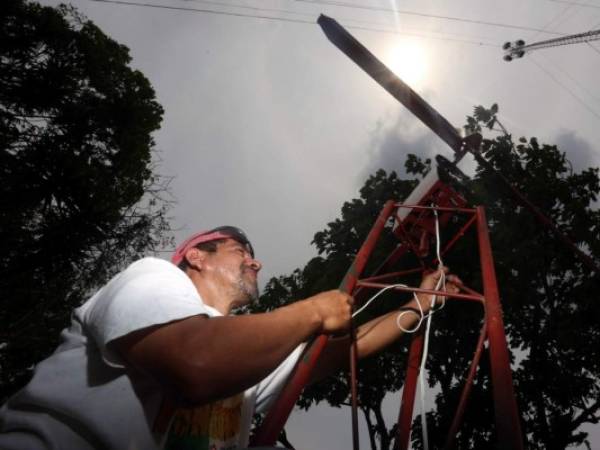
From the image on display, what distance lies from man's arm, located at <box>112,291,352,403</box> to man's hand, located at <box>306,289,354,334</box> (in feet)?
1.26

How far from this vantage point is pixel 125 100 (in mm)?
12711

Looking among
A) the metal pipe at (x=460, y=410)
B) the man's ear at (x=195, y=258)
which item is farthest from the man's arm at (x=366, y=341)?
the man's ear at (x=195, y=258)

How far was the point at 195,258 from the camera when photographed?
2531 mm

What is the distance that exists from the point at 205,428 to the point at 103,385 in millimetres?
686

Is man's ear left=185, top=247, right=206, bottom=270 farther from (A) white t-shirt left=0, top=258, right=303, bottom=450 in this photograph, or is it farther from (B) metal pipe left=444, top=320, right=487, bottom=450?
(B) metal pipe left=444, top=320, right=487, bottom=450

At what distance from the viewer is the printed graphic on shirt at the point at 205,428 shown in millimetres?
1645

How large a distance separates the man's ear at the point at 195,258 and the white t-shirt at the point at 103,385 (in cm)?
99

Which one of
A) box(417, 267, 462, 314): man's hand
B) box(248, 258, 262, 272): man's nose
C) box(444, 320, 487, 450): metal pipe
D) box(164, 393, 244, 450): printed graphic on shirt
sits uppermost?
box(248, 258, 262, 272): man's nose

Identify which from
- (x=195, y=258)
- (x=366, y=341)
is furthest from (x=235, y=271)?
(x=366, y=341)

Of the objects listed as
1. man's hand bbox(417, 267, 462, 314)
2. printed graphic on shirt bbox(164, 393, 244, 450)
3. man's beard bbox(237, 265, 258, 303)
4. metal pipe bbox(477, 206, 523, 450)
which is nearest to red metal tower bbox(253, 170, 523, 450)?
metal pipe bbox(477, 206, 523, 450)

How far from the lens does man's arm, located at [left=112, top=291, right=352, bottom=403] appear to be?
1.15 m

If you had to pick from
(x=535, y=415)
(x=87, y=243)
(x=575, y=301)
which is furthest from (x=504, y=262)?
(x=87, y=243)

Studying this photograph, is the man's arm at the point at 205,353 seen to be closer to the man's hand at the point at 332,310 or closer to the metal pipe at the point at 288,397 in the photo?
the man's hand at the point at 332,310

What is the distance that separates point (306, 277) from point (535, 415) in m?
9.06
